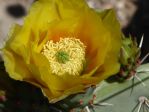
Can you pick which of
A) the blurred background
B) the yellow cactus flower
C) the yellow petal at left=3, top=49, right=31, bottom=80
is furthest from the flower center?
the blurred background

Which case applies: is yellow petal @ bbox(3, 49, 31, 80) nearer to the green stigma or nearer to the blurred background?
the green stigma

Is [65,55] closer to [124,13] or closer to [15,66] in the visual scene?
[15,66]

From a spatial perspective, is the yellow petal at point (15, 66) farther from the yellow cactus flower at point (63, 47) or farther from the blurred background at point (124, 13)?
the blurred background at point (124, 13)

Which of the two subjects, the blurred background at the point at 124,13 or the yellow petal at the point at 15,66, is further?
the blurred background at the point at 124,13

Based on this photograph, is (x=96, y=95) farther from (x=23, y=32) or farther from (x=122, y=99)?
(x=23, y=32)

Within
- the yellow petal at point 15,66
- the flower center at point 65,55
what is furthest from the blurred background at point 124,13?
the yellow petal at point 15,66

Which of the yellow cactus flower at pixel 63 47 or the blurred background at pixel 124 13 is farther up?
the yellow cactus flower at pixel 63 47

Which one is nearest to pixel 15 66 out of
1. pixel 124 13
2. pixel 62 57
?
pixel 62 57
